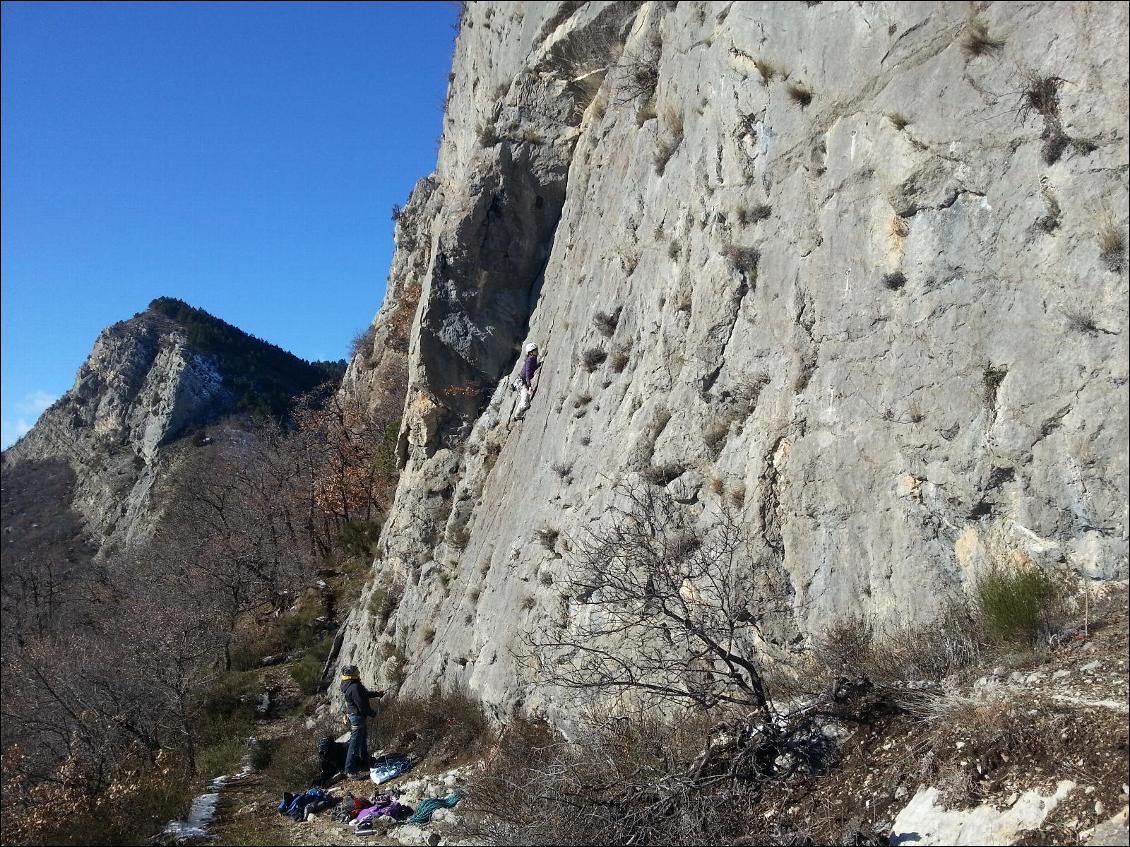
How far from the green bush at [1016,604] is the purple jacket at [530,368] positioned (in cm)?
923

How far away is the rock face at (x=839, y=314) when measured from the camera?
16.6ft

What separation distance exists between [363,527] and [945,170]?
19904mm

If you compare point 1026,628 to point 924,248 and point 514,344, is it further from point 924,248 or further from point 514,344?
point 514,344

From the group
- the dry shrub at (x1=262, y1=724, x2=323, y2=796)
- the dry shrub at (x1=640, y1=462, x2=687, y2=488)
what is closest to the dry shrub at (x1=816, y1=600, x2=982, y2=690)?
the dry shrub at (x1=640, y1=462, x2=687, y2=488)

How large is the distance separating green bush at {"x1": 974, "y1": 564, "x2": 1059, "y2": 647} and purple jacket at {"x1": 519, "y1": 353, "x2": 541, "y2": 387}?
9226 millimetres

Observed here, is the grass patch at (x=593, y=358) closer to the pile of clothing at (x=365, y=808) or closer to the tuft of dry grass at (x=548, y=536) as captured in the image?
the tuft of dry grass at (x=548, y=536)

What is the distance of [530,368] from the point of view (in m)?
13.5

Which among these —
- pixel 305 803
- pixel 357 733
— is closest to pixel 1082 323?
pixel 305 803

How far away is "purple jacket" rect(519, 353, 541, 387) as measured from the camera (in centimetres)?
1348

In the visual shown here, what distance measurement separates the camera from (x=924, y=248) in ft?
19.5

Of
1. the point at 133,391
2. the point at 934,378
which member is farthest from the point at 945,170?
the point at 133,391

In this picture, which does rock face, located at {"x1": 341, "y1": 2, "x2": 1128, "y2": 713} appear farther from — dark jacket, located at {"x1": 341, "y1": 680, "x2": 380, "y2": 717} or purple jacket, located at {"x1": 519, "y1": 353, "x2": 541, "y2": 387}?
dark jacket, located at {"x1": 341, "y1": 680, "x2": 380, "y2": 717}

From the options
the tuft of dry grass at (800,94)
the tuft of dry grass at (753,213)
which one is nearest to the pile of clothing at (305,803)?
the tuft of dry grass at (753,213)

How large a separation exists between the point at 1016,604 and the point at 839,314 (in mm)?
2730
